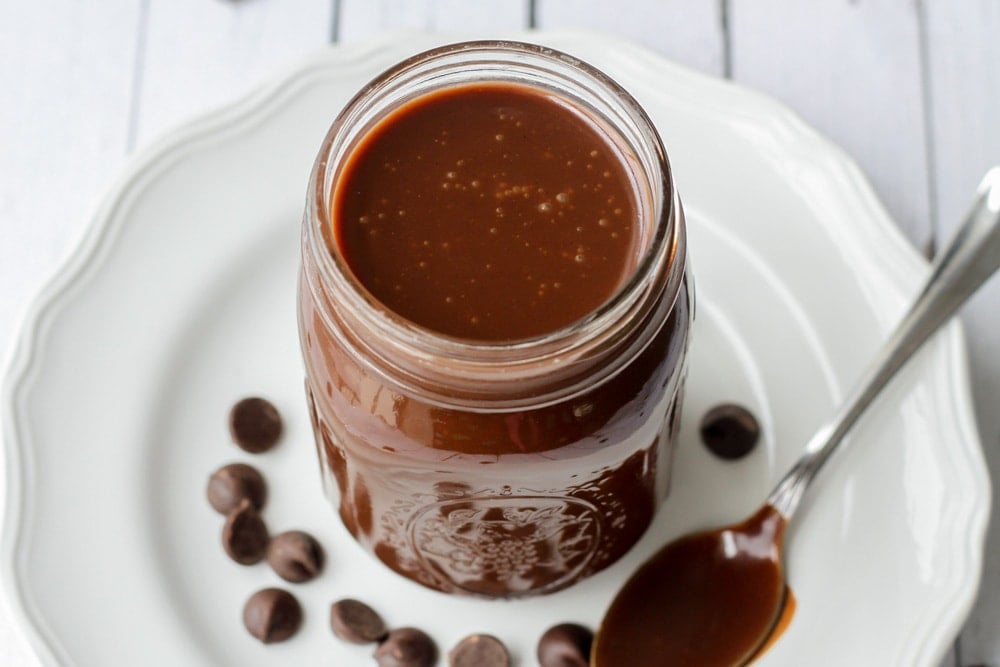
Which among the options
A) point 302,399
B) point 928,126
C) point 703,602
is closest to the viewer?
point 703,602

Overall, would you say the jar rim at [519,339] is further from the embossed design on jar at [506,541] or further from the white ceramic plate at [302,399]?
the white ceramic plate at [302,399]

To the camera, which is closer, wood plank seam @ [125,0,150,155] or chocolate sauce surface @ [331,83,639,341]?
chocolate sauce surface @ [331,83,639,341]

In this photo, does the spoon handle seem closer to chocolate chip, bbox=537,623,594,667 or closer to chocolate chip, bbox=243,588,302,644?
chocolate chip, bbox=537,623,594,667

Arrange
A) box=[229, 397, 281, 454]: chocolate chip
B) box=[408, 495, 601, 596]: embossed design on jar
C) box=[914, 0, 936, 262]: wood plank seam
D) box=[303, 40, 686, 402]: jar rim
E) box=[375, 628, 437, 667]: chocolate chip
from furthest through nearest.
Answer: box=[914, 0, 936, 262]: wood plank seam → box=[229, 397, 281, 454]: chocolate chip → box=[375, 628, 437, 667]: chocolate chip → box=[408, 495, 601, 596]: embossed design on jar → box=[303, 40, 686, 402]: jar rim

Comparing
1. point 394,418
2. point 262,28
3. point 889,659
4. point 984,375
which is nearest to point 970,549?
point 889,659

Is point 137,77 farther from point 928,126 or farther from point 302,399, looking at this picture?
point 928,126

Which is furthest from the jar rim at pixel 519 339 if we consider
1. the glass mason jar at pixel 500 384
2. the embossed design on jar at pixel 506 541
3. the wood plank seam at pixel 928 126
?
the wood plank seam at pixel 928 126

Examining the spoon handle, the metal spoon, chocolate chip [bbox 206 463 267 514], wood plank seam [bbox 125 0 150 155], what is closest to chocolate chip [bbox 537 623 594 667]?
the metal spoon

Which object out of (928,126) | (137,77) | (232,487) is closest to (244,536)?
(232,487)
